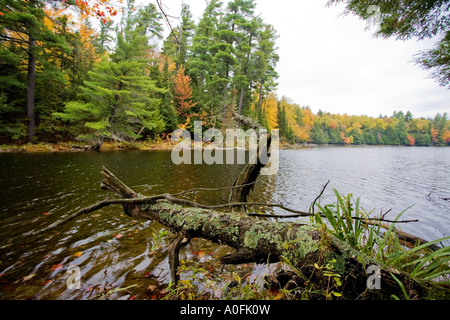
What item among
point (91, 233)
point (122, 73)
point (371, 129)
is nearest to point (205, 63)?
point (122, 73)

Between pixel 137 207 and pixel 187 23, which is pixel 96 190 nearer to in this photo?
pixel 137 207

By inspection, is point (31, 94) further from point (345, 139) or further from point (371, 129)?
point (371, 129)

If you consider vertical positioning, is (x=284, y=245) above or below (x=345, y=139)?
below

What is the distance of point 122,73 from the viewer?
685 inches

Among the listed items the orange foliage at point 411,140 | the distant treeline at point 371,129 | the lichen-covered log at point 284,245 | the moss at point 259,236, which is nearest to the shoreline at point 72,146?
the lichen-covered log at point 284,245

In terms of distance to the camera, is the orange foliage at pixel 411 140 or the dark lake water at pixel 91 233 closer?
the dark lake water at pixel 91 233

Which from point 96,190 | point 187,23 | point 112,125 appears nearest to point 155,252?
point 96,190

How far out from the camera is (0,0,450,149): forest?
14.4 m

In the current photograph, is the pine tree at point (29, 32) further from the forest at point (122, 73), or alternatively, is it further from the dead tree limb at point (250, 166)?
the dead tree limb at point (250, 166)

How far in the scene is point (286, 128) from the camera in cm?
4616

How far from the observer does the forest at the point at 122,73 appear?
1441 cm
